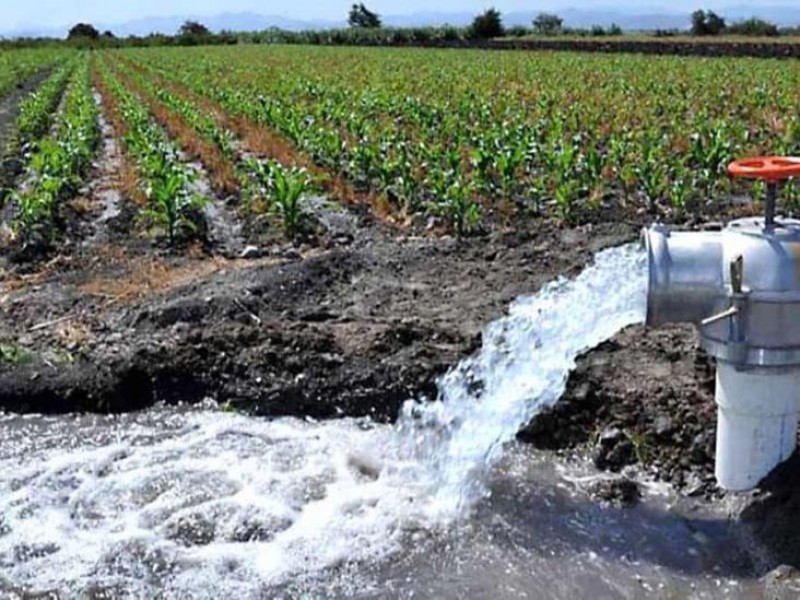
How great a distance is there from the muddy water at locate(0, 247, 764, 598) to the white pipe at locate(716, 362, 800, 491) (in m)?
0.30

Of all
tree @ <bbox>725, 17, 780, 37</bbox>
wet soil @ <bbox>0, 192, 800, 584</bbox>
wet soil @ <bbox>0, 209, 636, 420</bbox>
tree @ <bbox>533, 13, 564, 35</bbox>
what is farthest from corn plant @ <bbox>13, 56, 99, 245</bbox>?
tree @ <bbox>533, 13, 564, 35</bbox>

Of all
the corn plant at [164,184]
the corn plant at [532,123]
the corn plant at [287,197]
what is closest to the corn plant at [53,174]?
the corn plant at [164,184]

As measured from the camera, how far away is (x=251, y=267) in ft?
26.2

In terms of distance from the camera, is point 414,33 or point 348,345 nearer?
point 348,345

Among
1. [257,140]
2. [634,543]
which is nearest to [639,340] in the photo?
[634,543]

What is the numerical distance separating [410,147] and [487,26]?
45.5 meters

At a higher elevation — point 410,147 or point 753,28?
point 753,28

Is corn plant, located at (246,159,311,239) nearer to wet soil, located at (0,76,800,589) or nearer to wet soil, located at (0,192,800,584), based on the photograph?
wet soil, located at (0,76,800,589)

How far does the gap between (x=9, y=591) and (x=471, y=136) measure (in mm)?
10630

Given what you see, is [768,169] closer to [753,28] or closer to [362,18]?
[753,28]

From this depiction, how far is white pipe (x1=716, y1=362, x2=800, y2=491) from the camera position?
13.3ft

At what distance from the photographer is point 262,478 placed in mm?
5090

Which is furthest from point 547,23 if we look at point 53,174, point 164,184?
point 164,184

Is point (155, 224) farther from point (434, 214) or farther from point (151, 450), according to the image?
point (151, 450)
